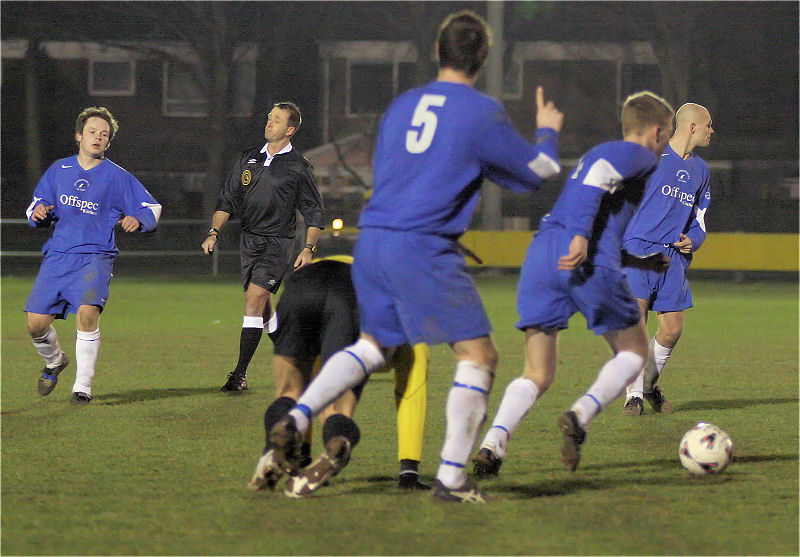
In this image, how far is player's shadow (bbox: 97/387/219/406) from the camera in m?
9.49

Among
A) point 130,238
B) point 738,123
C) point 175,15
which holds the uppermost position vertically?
point 175,15

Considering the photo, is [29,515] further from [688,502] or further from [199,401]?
[199,401]

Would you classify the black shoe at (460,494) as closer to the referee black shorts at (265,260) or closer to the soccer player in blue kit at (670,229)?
the soccer player in blue kit at (670,229)

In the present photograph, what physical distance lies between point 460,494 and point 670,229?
3.74 meters

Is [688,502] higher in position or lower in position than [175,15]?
lower

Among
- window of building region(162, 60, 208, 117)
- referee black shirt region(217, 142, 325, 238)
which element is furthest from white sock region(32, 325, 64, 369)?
window of building region(162, 60, 208, 117)

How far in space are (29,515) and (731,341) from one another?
10.4m

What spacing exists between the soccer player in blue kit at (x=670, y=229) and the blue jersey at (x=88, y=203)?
10.9 feet

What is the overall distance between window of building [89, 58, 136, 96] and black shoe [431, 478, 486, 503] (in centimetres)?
3939

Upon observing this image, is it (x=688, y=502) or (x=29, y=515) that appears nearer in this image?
(x=29, y=515)

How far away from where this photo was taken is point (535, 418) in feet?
28.7

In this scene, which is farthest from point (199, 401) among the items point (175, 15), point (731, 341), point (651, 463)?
point (175, 15)

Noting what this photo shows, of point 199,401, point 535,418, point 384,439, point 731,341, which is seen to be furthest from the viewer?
point 731,341

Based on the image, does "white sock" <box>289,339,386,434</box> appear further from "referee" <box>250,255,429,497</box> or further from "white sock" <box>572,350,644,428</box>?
"white sock" <box>572,350,644,428</box>
